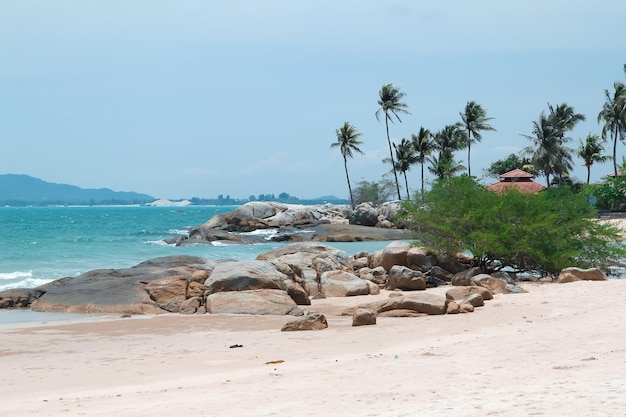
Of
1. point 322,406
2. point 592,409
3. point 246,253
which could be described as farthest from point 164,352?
point 246,253

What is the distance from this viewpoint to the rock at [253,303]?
1805 centimetres

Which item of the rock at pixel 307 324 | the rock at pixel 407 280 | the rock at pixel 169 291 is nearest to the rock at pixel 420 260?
the rock at pixel 407 280

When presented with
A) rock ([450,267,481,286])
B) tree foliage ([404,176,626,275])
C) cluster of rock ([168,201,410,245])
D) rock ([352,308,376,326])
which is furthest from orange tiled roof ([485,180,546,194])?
rock ([352,308,376,326])

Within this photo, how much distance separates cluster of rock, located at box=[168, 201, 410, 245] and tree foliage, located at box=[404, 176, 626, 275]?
96.0ft

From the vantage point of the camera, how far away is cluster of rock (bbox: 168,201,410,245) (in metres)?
57.4

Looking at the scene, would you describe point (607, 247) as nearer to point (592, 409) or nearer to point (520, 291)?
point (520, 291)

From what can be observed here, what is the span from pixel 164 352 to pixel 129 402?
4.24 metres

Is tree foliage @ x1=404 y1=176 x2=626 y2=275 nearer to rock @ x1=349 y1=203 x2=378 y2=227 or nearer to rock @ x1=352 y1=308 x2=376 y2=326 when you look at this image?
rock @ x1=352 y1=308 x2=376 y2=326

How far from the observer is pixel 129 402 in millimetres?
8359

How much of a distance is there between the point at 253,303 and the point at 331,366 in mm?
8292

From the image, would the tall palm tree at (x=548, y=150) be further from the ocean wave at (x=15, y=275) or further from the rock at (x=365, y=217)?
the ocean wave at (x=15, y=275)

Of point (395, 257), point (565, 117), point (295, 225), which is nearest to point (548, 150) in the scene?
point (565, 117)

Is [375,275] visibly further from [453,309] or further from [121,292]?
[121,292]

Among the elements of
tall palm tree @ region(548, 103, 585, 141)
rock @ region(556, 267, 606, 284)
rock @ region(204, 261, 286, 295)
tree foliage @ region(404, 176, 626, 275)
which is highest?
tall palm tree @ region(548, 103, 585, 141)
